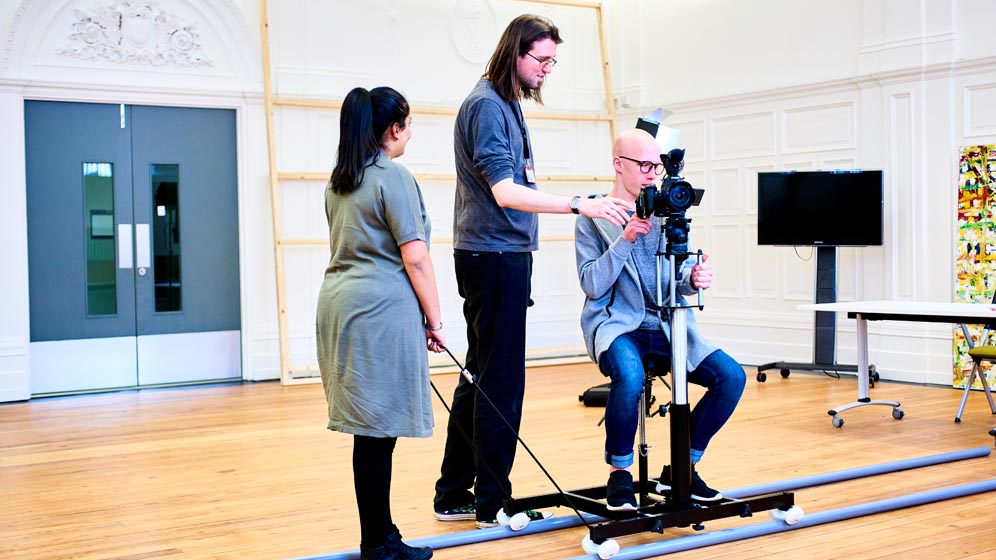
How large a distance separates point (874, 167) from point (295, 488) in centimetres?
471

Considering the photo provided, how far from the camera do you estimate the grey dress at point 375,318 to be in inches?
102

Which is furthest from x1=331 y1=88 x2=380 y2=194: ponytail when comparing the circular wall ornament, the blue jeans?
the circular wall ornament

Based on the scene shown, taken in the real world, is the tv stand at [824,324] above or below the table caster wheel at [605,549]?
above

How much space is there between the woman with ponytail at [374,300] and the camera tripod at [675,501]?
577mm

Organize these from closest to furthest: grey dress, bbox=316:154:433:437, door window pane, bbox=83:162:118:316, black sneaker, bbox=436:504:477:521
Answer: grey dress, bbox=316:154:433:437
black sneaker, bbox=436:504:477:521
door window pane, bbox=83:162:118:316

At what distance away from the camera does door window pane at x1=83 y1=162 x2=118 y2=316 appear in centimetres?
677

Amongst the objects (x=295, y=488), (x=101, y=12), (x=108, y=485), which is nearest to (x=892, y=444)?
(x=295, y=488)

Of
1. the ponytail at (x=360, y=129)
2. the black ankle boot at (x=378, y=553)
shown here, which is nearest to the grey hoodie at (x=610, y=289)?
the ponytail at (x=360, y=129)

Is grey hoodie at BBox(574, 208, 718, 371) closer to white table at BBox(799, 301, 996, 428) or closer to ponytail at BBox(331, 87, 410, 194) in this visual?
ponytail at BBox(331, 87, 410, 194)

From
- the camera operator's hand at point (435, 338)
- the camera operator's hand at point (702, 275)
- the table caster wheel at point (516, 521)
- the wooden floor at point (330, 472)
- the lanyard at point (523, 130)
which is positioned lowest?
the wooden floor at point (330, 472)

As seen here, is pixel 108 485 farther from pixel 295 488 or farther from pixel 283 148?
pixel 283 148

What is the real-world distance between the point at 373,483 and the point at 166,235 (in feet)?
16.0

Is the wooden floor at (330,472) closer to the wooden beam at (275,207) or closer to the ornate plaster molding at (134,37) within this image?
the wooden beam at (275,207)

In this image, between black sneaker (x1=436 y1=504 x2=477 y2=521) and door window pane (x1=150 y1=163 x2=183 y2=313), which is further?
door window pane (x1=150 y1=163 x2=183 y2=313)
